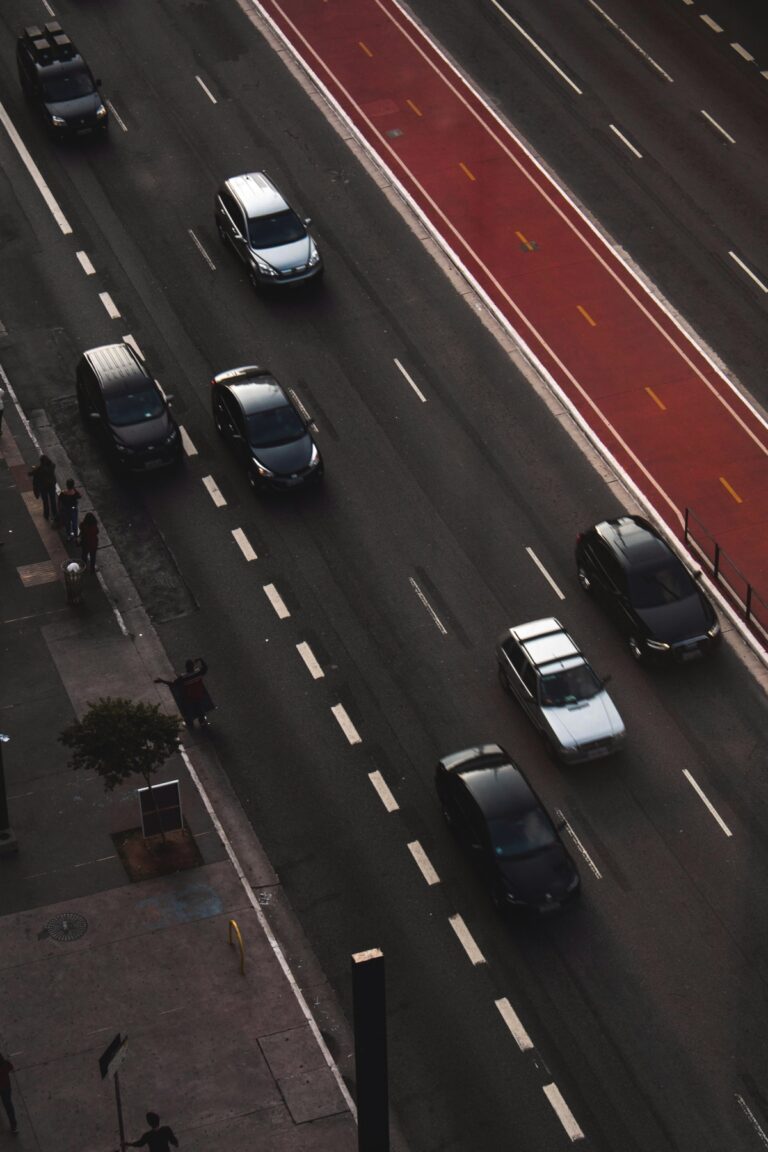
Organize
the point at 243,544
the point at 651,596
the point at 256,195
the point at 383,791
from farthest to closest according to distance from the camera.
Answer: the point at 256,195 < the point at 243,544 < the point at 651,596 < the point at 383,791

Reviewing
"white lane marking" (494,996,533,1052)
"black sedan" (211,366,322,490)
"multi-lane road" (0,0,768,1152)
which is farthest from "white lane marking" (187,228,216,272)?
"white lane marking" (494,996,533,1052)

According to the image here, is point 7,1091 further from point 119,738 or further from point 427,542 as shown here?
point 427,542

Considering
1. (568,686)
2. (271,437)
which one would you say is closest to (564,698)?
(568,686)

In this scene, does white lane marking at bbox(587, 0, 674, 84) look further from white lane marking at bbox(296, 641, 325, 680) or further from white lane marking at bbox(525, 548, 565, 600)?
white lane marking at bbox(296, 641, 325, 680)

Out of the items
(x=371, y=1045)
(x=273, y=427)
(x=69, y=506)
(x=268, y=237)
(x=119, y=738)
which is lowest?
(x=69, y=506)

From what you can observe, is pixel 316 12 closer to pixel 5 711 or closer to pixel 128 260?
pixel 128 260

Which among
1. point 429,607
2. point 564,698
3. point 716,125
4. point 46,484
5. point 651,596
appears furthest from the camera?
point 716,125
